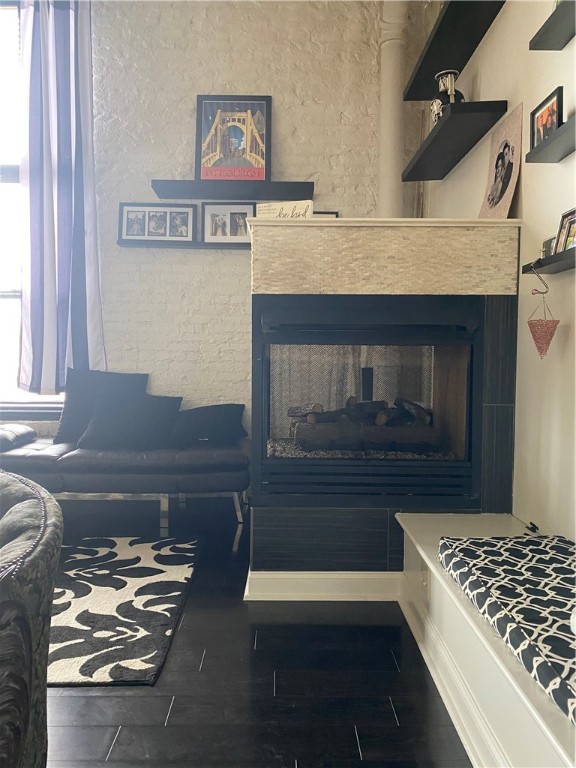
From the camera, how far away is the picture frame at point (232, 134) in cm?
438

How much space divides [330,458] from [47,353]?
2519 millimetres

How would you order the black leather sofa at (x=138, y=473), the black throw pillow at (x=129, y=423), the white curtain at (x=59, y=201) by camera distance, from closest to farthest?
the black leather sofa at (x=138, y=473)
the black throw pillow at (x=129, y=423)
the white curtain at (x=59, y=201)

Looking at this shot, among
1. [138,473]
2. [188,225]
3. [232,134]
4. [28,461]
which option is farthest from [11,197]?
[138,473]

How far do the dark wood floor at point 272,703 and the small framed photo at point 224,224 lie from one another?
257 cm

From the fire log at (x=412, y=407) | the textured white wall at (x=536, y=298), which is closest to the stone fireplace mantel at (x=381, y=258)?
the textured white wall at (x=536, y=298)

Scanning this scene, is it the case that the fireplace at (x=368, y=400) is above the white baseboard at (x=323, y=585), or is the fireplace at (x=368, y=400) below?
above

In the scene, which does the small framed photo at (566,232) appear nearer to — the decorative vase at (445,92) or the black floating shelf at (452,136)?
the black floating shelf at (452,136)

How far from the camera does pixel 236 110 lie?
438 cm

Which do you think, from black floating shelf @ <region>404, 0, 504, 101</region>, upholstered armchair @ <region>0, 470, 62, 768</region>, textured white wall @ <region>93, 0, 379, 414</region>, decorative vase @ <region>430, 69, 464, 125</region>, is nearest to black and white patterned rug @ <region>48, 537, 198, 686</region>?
upholstered armchair @ <region>0, 470, 62, 768</region>

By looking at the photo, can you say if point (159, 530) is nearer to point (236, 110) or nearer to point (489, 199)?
point (489, 199)

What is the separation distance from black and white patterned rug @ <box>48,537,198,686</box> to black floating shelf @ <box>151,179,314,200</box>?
7.35ft

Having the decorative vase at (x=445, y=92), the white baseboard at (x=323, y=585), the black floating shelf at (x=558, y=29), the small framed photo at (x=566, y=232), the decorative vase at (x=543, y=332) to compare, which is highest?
the decorative vase at (x=445, y=92)

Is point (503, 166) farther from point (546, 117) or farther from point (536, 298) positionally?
point (536, 298)

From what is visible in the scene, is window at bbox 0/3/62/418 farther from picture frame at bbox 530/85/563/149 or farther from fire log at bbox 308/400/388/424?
picture frame at bbox 530/85/563/149
